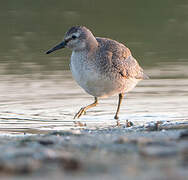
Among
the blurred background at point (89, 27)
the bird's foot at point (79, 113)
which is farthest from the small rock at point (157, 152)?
Answer: the blurred background at point (89, 27)

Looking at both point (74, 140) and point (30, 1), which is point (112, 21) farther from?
point (74, 140)

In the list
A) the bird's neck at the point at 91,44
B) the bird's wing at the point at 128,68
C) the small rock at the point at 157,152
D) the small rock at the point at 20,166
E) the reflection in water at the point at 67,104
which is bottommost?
the reflection in water at the point at 67,104

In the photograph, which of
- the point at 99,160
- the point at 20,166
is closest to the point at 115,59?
the point at 99,160

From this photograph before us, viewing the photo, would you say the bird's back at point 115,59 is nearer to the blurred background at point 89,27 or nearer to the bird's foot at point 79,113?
the bird's foot at point 79,113

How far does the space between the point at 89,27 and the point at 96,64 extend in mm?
6884

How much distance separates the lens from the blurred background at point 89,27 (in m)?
13.6

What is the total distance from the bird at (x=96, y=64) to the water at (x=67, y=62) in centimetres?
40

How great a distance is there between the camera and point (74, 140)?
5688 mm

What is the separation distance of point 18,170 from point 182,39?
11474mm

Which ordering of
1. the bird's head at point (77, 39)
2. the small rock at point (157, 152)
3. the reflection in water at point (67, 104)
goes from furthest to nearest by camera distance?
the bird's head at point (77, 39), the reflection in water at point (67, 104), the small rock at point (157, 152)

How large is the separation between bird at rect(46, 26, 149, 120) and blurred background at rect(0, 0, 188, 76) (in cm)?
286

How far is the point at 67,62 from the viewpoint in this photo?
1352cm

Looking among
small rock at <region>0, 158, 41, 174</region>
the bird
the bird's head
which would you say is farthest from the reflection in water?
small rock at <region>0, 158, 41, 174</region>

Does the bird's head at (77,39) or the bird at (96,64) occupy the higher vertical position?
the bird's head at (77,39)
